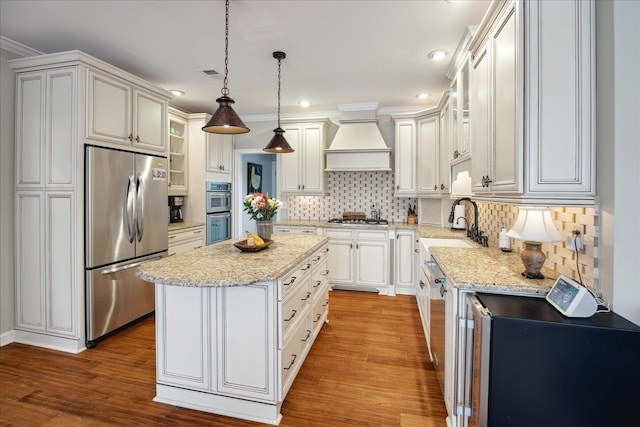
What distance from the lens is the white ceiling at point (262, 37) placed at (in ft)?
7.52

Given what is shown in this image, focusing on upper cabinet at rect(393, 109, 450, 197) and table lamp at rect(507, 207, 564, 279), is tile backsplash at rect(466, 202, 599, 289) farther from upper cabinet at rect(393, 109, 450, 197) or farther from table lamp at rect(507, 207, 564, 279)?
upper cabinet at rect(393, 109, 450, 197)

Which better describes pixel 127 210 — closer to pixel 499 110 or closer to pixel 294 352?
pixel 294 352

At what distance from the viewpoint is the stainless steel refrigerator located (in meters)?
2.77

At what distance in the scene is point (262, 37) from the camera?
271cm

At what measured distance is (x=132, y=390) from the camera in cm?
222

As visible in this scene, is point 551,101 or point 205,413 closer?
point 551,101

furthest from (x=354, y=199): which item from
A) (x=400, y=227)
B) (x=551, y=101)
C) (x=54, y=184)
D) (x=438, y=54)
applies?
(x=54, y=184)

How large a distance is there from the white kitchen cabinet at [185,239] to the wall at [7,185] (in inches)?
55.8

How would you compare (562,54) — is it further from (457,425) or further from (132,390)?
(132,390)

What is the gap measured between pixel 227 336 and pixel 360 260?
2757mm

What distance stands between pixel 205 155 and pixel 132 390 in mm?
3276

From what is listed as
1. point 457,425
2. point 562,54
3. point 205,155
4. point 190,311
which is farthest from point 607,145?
point 205,155

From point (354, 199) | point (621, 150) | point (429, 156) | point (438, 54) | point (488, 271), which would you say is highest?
point (438, 54)

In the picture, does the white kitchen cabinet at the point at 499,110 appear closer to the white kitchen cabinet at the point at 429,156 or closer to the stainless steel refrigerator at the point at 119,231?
the white kitchen cabinet at the point at 429,156
